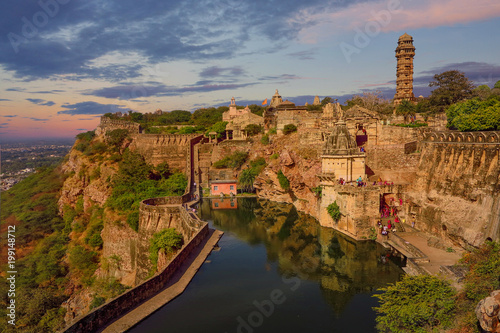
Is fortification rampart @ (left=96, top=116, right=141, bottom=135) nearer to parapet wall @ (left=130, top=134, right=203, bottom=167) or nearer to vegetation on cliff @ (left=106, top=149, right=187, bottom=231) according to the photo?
parapet wall @ (left=130, top=134, right=203, bottom=167)

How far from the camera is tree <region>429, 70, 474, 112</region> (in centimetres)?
3997

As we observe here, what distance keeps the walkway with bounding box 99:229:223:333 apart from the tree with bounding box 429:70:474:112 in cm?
3292

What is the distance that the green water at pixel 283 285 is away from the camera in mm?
14617

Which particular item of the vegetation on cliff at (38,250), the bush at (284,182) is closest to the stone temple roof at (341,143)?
the bush at (284,182)

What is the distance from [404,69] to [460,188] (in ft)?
121

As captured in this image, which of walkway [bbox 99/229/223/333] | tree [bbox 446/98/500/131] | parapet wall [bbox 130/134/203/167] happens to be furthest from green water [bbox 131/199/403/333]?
parapet wall [bbox 130/134/203/167]

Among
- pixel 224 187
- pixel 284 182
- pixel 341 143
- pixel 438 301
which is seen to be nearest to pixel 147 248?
pixel 341 143

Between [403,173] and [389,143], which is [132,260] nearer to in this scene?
[403,173]

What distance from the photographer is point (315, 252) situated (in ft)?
81.8

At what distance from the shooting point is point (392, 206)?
27.3 m

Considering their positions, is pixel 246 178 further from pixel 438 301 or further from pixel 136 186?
pixel 438 301

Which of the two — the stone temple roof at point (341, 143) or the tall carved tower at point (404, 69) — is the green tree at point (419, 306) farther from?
the tall carved tower at point (404, 69)

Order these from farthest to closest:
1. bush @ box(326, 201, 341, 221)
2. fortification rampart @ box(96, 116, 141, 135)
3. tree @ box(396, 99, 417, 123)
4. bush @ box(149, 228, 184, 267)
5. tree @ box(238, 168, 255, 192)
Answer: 1. fortification rampart @ box(96, 116, 141, 135)
2. tree @ box(238, 168, 255, 192)
3. tree @ box(396, 99, 417, 123)
4. bush @ box(326, 201, 341, 221)
5. bush @ box(149, 228, 184, 267)

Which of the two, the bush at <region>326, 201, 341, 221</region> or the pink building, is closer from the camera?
the bush at <region>326, 201, 341, 221</region>
